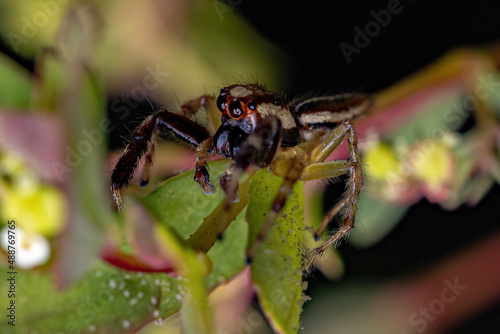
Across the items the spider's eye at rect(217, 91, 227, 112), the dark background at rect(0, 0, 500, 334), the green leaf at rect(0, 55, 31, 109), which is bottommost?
the dark background at rect(0, 0, 500, 334)

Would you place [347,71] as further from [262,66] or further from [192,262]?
[192,262]

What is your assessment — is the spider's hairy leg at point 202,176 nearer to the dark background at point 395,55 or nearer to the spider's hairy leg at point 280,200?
the spider's hairy leg at point 280,200

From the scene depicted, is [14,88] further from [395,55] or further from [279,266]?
[395,55]

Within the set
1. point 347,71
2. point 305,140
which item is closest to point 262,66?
point 347,71

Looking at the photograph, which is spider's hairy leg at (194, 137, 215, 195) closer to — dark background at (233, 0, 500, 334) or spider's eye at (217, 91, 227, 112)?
spider's eye at (217, 91, 227, 112)

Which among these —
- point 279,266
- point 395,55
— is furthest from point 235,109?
point 395,55

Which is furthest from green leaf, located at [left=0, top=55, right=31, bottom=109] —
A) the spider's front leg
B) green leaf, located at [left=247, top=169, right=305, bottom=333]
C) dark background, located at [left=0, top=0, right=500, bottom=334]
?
dark background, located at [left=0, top=0, right=500, bottom=334]
